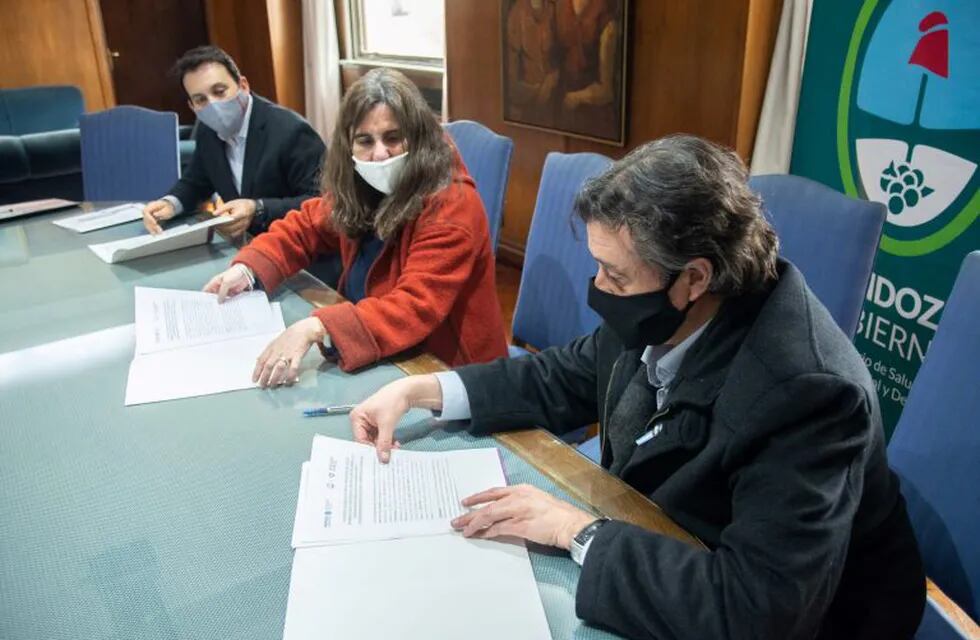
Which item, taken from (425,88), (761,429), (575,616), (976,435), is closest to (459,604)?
(575,616)

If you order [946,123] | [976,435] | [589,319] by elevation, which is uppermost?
[946,123]

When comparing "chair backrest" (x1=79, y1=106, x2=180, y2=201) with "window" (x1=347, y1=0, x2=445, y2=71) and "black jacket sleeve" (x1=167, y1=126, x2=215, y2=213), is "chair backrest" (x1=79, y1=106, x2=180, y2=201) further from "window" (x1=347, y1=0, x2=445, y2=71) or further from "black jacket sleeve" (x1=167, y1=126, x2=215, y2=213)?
"window" (x1=347, y1=0, x2=445, y2=71)

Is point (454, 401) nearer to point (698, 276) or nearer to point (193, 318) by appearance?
point (698, 276)

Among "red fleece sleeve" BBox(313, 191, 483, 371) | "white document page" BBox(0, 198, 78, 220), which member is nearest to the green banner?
"red fleece sleeve" BBox(313, 191, 483, 371)

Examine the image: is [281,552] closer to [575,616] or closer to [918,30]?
[575,616]

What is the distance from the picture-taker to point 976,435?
89 cm

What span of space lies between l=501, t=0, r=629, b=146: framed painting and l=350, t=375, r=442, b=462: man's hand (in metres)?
2.31

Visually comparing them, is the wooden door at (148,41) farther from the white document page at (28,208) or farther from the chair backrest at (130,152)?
the white document page at (28,208)

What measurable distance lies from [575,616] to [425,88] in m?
4.23

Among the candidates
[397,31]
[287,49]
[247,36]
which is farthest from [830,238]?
[247,36]

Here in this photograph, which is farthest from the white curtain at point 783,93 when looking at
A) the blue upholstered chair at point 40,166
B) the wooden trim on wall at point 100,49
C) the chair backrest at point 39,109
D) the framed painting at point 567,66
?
the wooden trim on wall at point 100,49

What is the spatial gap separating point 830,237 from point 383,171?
860 mm

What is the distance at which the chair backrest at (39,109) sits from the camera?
5.10 m

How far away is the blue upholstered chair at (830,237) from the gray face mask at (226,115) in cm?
164
